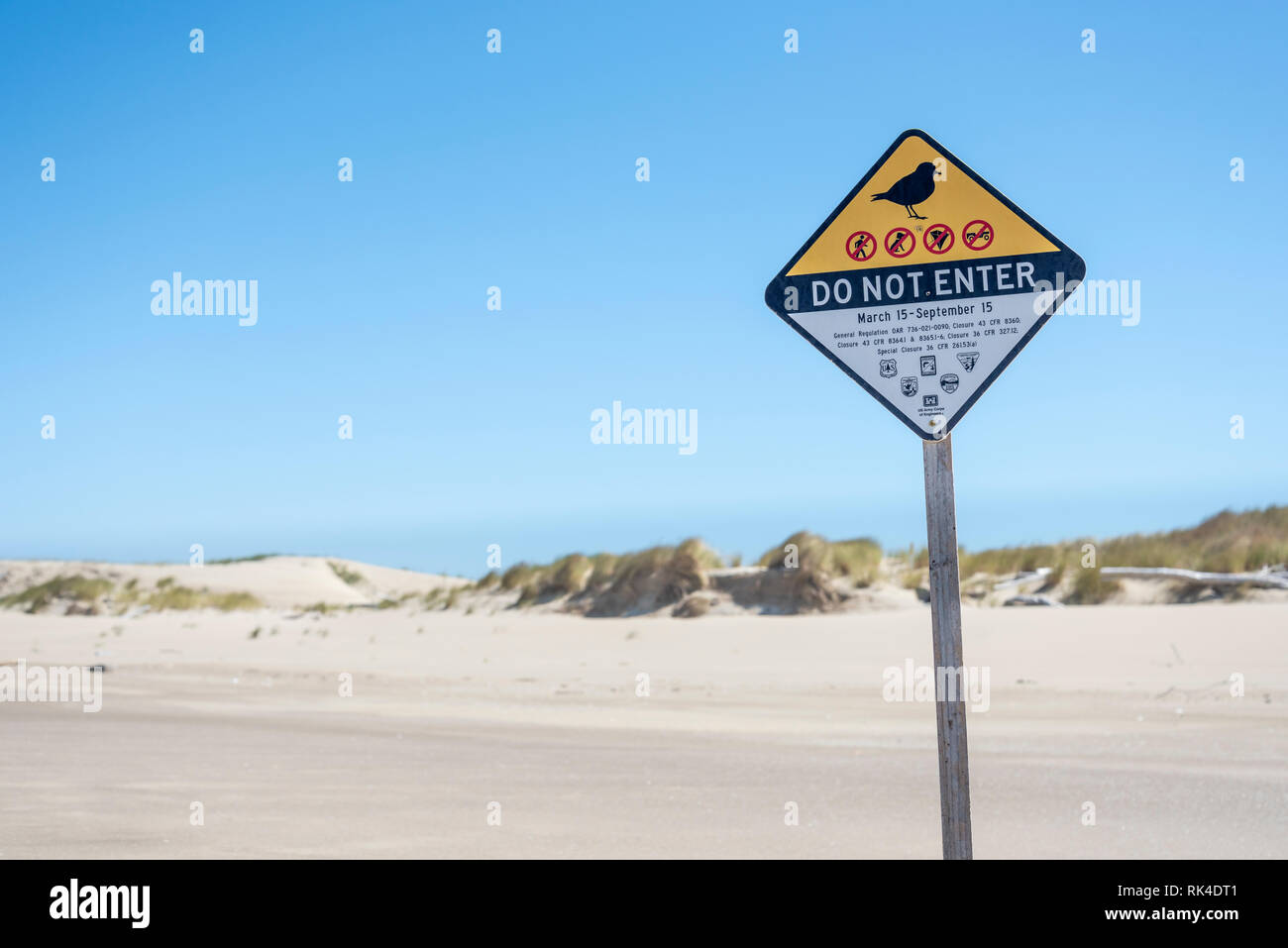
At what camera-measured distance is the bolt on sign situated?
4125 millimetres

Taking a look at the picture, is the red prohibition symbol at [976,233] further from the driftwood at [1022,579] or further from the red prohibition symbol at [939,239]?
the driftwood at [1022,579]

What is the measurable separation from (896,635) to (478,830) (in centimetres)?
1045

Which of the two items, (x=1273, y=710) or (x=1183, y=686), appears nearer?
(x=1273, y=710)

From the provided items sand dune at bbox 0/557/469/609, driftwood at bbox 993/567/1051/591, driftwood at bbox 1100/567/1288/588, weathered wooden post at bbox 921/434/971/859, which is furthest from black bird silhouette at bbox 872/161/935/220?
sand dune at bbox 0/557/469/609

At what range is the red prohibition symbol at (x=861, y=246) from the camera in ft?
14.0

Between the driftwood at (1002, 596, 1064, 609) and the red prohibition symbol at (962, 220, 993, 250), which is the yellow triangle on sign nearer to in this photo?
the red prohibition symbol at (962, 220, 993, 250)

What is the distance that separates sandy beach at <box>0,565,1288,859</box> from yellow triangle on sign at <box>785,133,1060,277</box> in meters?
3.70

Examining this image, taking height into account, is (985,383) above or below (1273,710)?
above

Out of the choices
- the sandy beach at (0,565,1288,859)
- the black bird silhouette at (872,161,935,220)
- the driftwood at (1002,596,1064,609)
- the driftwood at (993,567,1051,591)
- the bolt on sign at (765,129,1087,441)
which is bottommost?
the sandy beach at (0,565,1288,859)

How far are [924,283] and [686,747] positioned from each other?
6930 millimetres

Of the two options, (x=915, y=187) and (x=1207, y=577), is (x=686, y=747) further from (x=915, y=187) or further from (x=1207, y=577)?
(x=1207, y=577)

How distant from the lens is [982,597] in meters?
18.5
